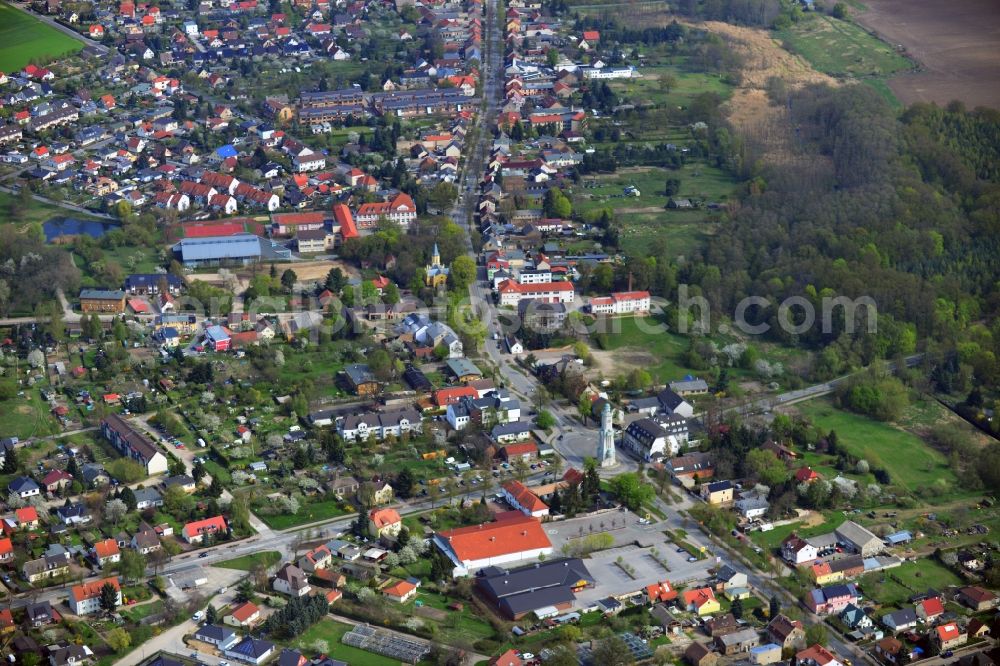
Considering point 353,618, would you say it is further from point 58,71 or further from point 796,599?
point 58,71

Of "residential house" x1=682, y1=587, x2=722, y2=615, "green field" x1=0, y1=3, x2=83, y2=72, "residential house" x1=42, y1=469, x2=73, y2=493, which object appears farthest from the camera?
"green field" x1=0, y1=3, x2=83, y2=72

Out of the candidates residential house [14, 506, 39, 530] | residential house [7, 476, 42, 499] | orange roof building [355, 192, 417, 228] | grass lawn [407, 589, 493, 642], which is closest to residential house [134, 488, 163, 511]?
residential house [14, 506, 39, 530]

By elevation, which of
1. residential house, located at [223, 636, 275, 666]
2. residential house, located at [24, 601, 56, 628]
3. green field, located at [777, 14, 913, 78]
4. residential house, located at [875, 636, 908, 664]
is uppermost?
green field, located at [777, 14, 913, 78]

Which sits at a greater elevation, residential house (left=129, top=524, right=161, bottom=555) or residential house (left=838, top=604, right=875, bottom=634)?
residential house (left=129, top=524, right=161, bottom=555)

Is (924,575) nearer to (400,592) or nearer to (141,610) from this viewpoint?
(400,592)

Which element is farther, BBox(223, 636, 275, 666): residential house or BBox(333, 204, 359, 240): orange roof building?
BBox(333, 204, 359, 240): orange roof building

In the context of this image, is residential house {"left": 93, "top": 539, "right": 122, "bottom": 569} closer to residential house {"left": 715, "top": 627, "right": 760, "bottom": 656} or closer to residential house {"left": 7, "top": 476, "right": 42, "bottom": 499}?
residential house {"left": 7, "top": 476, "right": 42, "bottom": 499}

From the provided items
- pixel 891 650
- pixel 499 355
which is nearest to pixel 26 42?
pixel 499 355
